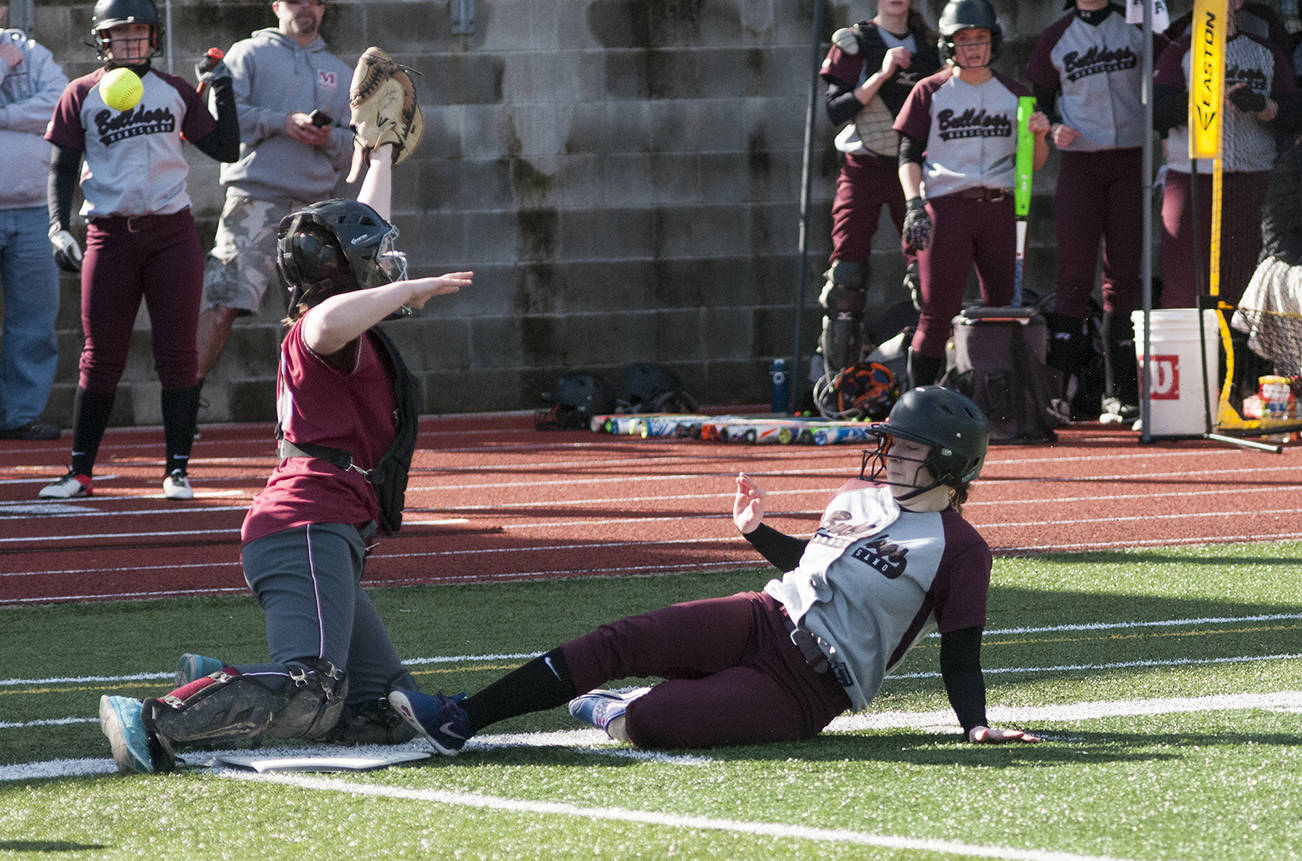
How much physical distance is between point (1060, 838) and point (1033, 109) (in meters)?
8.09

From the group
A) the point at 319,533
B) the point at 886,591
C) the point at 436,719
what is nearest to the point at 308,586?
the point at 319,533

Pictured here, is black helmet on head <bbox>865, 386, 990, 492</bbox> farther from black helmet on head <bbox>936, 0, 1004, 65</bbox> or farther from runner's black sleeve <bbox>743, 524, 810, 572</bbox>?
black helmet on head <bbox>936, 0, 1004, 65</bbox>

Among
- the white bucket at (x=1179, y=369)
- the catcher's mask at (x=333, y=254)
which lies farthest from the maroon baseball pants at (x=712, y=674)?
the white bucket at (x=1179, y=369)

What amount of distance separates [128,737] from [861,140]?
8.56 meters

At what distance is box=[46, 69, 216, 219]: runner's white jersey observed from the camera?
923cm

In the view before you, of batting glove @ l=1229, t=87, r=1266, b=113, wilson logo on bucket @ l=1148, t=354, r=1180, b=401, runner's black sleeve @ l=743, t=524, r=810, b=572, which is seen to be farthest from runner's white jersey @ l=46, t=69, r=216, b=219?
batting glove @ l=1229, t=87, r=1266, b=113

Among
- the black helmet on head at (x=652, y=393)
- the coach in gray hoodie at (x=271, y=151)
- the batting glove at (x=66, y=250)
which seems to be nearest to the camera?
the batting glove at (x=66, y=250)

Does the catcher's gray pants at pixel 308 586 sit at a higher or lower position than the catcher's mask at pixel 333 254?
lower

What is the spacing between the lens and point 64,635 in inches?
A: 253

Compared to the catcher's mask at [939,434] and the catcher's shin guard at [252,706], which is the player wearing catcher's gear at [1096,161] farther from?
the catcher's shin guard at [252,706]

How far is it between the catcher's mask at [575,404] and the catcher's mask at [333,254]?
27.3 ft

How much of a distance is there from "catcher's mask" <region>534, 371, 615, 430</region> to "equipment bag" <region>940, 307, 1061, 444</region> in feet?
8.91

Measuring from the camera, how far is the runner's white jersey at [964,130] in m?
11.0

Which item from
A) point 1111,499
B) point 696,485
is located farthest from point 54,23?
point 1111,499
